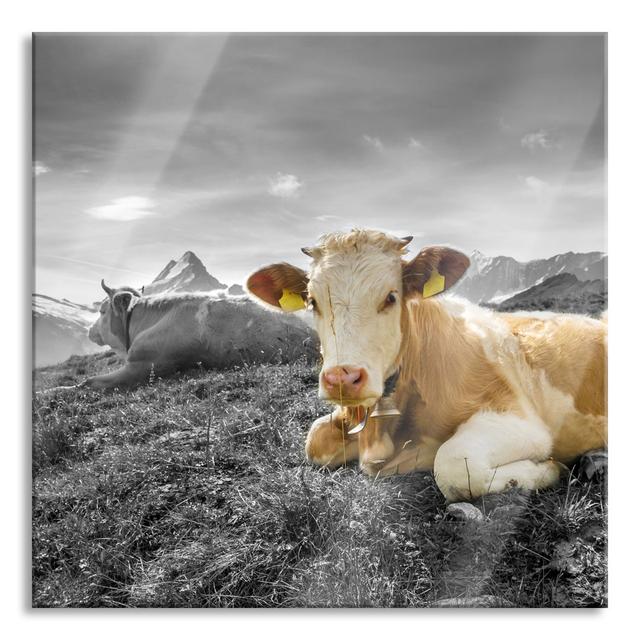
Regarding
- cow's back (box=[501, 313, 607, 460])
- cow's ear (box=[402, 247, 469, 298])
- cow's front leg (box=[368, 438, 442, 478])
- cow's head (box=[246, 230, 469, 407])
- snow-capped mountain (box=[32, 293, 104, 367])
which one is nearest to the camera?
cow's head (box=[246, 230, 469, 407])

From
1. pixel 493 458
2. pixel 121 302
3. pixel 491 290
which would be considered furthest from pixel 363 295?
pixel 121 302

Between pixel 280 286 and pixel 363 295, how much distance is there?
0.45 meters

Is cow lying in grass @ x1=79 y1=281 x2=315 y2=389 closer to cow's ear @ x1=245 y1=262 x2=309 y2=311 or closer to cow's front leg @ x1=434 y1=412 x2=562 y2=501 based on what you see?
cow's ear @ x1=245 y1=262 x2=309 y2=311

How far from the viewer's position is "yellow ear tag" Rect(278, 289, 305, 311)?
2.89 metres

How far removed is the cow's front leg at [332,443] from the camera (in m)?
2.88

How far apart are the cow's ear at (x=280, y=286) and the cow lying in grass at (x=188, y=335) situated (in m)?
0.17

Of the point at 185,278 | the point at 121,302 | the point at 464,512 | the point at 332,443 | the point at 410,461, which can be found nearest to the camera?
the point at 464,512

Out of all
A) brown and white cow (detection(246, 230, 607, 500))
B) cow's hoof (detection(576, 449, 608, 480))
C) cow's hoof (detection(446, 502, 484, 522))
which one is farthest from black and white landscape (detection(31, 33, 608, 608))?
cow's hoof (detection(446, 502, 484, 522))

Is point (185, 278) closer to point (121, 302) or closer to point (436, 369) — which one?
point (121, 302)

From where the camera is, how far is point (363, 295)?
8.48 feet

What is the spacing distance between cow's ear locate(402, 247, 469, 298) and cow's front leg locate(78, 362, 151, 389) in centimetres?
133
